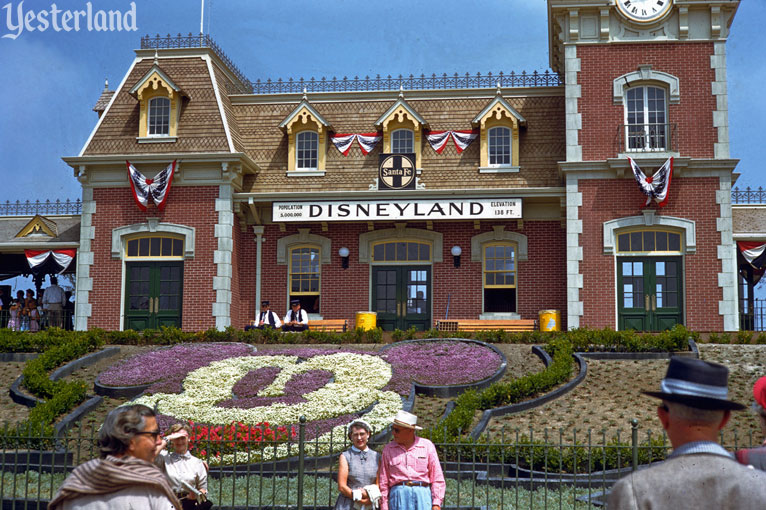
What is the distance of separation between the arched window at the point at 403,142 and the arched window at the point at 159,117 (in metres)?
6.80

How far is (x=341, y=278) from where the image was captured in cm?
2459

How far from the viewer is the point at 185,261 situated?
2411cm

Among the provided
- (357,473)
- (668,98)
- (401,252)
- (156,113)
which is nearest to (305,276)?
(401,252)

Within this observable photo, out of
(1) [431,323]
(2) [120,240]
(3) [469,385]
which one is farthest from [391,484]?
(2) [120,240]

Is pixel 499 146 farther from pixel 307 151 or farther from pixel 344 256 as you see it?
pixel 307 151

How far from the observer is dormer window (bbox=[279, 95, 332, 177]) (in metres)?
25.2

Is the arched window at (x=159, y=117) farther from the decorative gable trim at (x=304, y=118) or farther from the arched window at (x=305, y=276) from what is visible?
the arched window at (x=305, y=276)

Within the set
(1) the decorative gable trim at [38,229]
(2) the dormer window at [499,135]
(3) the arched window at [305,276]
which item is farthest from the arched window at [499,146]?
(1) the decorative gable trim at [38,229]

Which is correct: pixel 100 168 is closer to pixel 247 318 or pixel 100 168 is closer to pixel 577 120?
pixel 247 318

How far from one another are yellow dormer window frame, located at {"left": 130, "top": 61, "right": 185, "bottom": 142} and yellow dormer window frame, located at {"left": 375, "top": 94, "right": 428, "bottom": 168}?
6.04 metres

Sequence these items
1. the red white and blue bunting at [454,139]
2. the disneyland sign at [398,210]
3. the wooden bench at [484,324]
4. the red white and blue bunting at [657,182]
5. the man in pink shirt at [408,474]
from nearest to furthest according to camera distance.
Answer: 1. the man in pink shirt at [408,474]
2. the red white and blue bunting at [657,182]
3. the wooden bench at [484,324]
4. the disneyland sign at [398,210]
5. the red white and blue bunting at [454,139]

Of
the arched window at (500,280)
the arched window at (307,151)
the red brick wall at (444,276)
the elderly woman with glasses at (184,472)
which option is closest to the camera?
the elderly woman with glasses at (184,472)

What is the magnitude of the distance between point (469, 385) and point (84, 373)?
8516 millimetres

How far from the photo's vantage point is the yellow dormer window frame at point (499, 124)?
2448 centimetres
